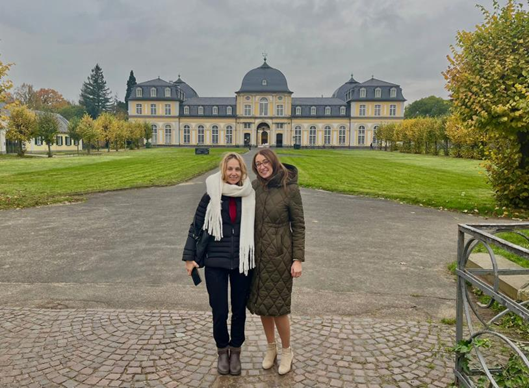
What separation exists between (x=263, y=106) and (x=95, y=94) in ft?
152

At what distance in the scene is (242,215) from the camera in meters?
3.63

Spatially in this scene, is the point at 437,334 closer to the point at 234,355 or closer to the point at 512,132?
the point at 234,355

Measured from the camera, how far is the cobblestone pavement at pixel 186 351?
11.6 ft

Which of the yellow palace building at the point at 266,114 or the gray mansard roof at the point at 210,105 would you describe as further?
the gray mansard roof at the point at 210,105

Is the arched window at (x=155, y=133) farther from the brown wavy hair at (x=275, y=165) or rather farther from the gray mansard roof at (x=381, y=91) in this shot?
the brown wavy hair at (x=275, y=165)

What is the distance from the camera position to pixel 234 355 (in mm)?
3713

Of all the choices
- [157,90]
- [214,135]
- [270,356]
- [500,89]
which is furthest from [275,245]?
[157,90]

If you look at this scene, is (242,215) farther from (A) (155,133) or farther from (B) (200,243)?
(A) (155,133)

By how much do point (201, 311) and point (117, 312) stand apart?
982mm

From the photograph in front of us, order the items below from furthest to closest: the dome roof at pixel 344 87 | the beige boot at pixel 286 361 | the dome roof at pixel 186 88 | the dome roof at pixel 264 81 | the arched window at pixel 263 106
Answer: the dome roof at pixel 344 87 → the dome roof at pixel 186 88 → the arched window at pixel 263 106 → the dome roof at pixel 264 81 → the beige boot at pixel 286 361

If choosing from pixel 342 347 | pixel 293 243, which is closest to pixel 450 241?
pixel 342 347

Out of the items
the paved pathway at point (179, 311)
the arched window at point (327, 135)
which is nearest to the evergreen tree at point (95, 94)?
the arched window at point (327, 135)

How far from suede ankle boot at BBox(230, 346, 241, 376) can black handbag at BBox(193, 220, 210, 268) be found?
840 mm

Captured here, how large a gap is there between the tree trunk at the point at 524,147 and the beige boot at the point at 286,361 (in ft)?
35.4
